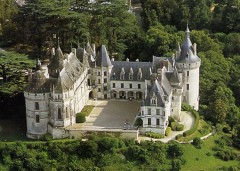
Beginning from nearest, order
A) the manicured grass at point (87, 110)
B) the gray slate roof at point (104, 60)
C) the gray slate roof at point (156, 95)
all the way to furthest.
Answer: the gray slate roof at point (156, 95)
the manicured grass at point (87, 110)
the gray slate roof at point (104, 60)

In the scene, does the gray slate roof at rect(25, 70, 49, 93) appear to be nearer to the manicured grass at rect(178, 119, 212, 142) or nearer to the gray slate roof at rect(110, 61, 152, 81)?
the gray slate roof at rect(110, 61, 152, 81)

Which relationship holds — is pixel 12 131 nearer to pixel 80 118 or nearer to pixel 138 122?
pixel 80 118

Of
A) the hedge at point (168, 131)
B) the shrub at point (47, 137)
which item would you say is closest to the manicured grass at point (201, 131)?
the hedge at point (168, 131)

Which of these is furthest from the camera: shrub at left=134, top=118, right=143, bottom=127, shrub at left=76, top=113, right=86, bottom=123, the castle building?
shrub at left=76, top=113, right=86, bottom=123

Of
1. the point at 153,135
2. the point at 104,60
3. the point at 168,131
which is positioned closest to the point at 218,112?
the point at 168,131

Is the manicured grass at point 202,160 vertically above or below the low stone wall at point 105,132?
below

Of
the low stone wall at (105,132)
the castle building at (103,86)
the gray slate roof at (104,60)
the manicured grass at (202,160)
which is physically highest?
the gray slate roof at (104,60)

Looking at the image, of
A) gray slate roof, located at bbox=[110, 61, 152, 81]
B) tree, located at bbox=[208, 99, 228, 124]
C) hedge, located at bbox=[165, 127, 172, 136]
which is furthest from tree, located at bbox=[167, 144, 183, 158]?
gray slate roof, located at bbox=[110, 61, 152, 81]

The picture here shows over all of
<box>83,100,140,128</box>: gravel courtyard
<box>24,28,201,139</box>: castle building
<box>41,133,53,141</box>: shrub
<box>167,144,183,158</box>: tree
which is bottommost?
<box>167,144,183,158</box>: tree

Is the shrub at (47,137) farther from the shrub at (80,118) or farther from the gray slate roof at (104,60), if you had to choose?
the gray slate roof at (104,60)
